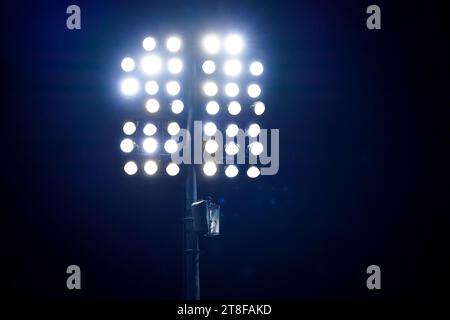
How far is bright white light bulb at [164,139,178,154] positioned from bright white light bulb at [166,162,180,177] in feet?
0.38

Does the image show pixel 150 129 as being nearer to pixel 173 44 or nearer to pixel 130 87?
pixel 130 87

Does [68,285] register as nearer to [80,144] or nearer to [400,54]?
[80,144]

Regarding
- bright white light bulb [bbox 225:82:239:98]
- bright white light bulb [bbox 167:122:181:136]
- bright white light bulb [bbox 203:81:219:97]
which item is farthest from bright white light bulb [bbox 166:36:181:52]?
bright white light bulb [bbox 167:122:181:136]

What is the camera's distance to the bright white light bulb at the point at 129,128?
454 cm

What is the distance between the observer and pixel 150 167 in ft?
14.7

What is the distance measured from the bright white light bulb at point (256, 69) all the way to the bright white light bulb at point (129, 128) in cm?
119

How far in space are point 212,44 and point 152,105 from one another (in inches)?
30.3

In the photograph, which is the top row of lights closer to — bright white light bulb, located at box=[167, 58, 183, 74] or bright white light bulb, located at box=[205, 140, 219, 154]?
bright white light bulb, located at box=[167, 58, 183, 74]

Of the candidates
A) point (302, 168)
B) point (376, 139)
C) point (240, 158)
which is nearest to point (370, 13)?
point (376, 139)

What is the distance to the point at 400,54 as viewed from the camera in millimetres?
7203

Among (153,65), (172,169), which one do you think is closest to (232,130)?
(172,169)

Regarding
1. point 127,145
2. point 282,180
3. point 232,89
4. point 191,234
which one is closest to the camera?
point 191,234

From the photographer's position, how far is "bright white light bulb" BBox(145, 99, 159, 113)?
4.55m
